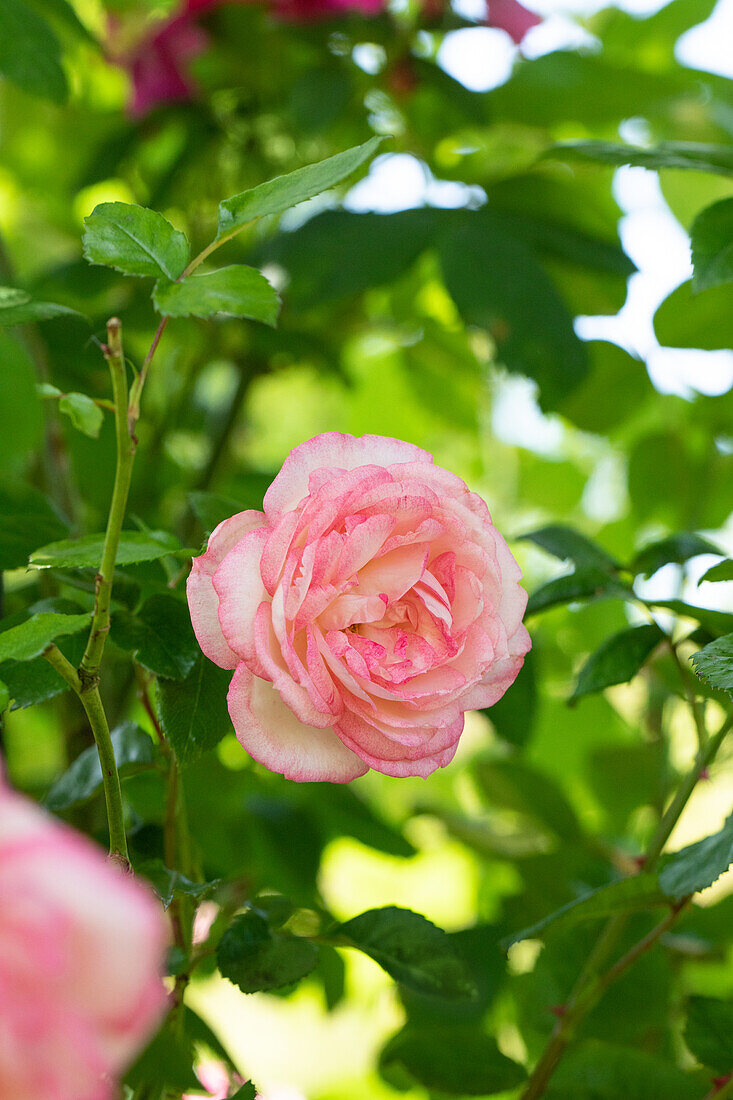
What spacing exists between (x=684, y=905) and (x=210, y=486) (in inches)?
17.4

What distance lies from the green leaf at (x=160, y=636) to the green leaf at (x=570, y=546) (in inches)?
6.8

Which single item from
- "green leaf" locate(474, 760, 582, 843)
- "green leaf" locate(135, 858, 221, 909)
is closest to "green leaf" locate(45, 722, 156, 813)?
"green leaf" locate(135, 858, 221, 909)

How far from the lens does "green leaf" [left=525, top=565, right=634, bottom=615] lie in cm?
39

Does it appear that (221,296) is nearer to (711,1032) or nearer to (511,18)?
(711,1032)

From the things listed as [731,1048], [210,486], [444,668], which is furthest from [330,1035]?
[444,668]

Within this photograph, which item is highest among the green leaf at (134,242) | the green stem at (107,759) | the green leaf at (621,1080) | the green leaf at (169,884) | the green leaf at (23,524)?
the green leaf at (134,242)

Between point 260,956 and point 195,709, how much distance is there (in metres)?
0.09

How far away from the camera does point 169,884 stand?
28cm

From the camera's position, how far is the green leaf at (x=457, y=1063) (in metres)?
0.42

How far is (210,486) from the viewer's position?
689 mm

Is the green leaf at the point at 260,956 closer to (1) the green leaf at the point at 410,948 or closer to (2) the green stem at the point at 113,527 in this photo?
(1) the green leaf at the point at 410,948

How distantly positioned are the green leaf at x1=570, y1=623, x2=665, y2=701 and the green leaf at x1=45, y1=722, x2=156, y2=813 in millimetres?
156

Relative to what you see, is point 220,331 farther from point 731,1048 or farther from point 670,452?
point 731,1048

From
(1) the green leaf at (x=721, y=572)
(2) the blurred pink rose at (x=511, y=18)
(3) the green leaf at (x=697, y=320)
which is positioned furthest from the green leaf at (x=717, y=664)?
(2) the blurred pink rose at (x=511, y=18)
